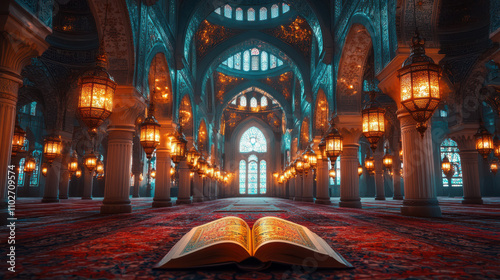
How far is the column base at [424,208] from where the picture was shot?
6973 mm

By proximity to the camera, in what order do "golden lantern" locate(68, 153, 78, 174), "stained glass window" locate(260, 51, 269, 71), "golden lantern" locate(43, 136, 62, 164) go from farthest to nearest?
"stained glass window" locate(260, 51, 269, 71) → "golden lantern" locate(68, 153, 78, 174) → "golden lantern" locate(43, 136, 62, 164)

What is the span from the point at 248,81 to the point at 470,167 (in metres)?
17.0

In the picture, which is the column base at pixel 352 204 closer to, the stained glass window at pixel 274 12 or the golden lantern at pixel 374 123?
the golden lantern at pixel 374 123

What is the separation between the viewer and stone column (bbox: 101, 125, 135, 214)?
847 cm

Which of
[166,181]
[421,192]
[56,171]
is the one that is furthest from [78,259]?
[56,171]

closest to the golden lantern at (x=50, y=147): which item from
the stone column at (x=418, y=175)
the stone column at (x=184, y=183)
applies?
the stone column at (x=184, y=183)

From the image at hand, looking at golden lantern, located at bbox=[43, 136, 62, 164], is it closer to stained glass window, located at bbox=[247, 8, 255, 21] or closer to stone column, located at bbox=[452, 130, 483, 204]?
stained glass window, located at bbox=[247, 8, 255, 21]

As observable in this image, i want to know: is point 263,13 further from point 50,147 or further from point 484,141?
point 50,147

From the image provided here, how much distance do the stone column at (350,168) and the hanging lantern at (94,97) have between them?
920cm

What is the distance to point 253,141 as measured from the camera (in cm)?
3756

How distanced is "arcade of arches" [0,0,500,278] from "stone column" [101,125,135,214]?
0.03 meters

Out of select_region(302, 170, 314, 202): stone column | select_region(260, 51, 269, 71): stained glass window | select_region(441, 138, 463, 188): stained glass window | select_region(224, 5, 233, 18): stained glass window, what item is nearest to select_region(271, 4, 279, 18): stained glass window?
select_region(224, 5, 233, 18): stained glass window

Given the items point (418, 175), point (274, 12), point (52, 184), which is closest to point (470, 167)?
point (418, 175)

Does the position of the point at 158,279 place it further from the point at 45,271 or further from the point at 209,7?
the point at 209,7
